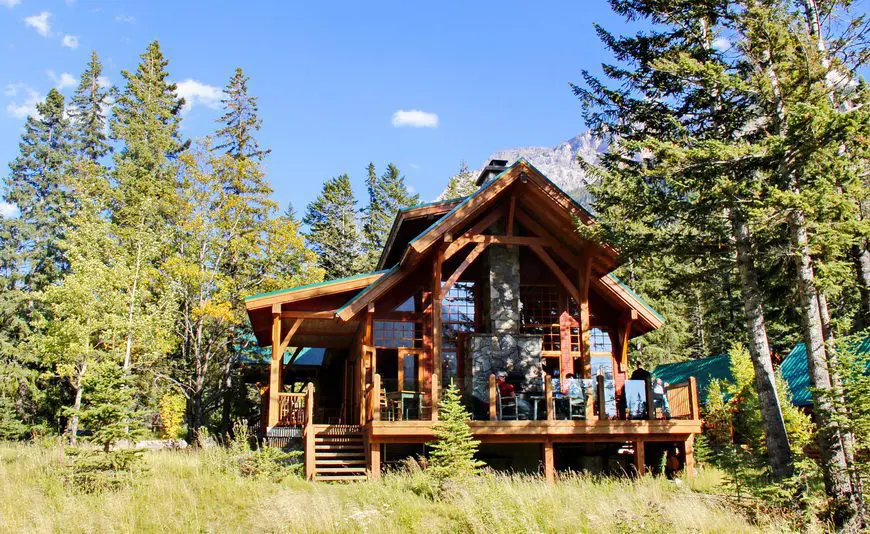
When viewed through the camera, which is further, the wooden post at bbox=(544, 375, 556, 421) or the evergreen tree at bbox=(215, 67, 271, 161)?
the evergreen tree at bbox=(215, 67, 271, 161)

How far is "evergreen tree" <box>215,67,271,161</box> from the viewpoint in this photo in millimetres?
33031

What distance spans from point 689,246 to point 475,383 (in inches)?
216

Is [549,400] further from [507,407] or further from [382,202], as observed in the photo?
[382,202]

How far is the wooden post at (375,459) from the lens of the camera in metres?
13.4

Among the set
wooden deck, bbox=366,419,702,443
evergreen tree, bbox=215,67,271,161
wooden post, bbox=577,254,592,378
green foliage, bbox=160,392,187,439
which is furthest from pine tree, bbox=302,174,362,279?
wooden deck, bbox=366,419,702,443

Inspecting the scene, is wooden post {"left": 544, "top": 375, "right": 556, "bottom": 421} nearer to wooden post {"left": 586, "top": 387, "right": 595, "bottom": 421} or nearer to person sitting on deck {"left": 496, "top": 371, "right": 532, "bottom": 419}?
person sitting on deck {"left": 496, "top": 371, "right": 532, "bottom": 419}

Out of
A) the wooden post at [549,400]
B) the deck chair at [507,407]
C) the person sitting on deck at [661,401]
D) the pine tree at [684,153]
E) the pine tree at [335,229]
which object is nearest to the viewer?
the pine tree at [684,153]

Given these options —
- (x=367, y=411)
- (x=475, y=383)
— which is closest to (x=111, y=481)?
(x=367, y=411)

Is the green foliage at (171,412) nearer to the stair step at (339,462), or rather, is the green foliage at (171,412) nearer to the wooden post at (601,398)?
the stair step at (339,462)

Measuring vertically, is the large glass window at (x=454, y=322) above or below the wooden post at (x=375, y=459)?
above

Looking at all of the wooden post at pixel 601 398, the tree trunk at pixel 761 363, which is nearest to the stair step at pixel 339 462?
the wooden post at pixel 601 398

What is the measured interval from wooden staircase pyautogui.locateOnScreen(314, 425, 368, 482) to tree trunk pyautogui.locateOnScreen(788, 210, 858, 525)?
326 inches

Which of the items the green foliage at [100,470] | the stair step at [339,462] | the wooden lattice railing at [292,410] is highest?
the wooden lattice railing at [292,410]

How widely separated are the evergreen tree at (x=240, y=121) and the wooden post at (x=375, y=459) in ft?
74.0
